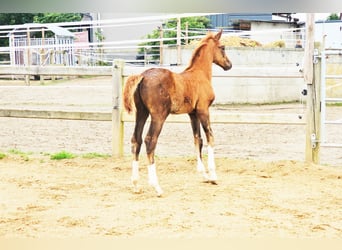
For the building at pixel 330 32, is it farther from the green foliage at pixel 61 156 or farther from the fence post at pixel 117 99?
the green foliage at pixel 61 156

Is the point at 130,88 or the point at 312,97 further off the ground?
the point at 130,88

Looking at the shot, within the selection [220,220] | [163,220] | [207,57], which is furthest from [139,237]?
[207,57]

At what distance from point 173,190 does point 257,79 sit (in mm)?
2343

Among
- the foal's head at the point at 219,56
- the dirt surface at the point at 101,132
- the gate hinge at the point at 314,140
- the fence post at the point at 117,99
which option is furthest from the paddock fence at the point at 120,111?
the foal's head at the point at 219,56

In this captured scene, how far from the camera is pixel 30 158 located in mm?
4047

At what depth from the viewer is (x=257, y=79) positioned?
5188 mm

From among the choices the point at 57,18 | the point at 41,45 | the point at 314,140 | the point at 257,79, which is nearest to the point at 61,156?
the point at 41,45

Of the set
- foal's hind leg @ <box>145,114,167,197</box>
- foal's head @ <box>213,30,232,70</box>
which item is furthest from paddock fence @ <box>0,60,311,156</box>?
foal's hind leg @ <box>145,114,167,197</box>

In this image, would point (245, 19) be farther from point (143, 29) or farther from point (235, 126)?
point (235, 126)

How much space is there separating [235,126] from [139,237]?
10.8ft

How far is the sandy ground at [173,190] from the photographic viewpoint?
2465mm

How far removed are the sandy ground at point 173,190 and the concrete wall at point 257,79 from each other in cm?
17

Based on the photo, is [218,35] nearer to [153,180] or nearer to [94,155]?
[153,180]

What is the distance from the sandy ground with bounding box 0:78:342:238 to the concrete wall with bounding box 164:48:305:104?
17cm
